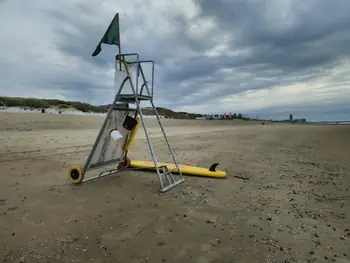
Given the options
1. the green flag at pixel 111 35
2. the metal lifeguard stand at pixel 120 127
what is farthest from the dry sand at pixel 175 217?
the green flag at pixel 111 35

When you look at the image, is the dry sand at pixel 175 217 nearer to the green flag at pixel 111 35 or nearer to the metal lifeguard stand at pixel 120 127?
the metal lifeguard stand at pixel 120 127

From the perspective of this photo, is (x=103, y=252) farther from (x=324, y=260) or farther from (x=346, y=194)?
(x=346, y=194)

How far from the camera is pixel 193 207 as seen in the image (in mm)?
4742

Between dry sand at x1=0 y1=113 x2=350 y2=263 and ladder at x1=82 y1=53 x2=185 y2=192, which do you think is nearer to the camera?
dry sand at x1=0 y1=113 x2=350 y2=263

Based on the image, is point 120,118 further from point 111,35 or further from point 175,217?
point 175,217

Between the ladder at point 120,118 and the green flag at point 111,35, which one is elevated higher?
the green flag at point 111,35

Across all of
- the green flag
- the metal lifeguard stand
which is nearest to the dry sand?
the metal lifeguard stand

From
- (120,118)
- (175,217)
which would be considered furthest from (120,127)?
(175,217)

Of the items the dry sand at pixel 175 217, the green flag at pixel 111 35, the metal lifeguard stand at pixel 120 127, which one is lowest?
the dry sand at pixel 175 217

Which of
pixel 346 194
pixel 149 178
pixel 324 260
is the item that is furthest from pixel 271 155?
pixel 324 260

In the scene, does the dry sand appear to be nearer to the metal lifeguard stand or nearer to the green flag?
the metal lifeguard stand

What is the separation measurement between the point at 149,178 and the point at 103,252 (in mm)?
3614

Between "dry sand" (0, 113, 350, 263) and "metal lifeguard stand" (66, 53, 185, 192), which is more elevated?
"metal lifeguard stand" (66, 53, 185, 192)

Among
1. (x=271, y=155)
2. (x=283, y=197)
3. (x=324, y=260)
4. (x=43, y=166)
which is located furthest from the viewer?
(x=271, y=155)
